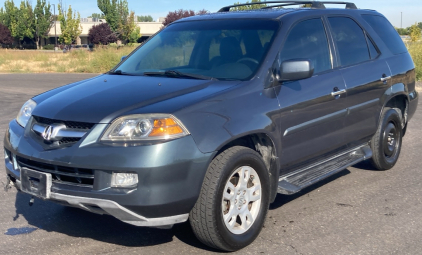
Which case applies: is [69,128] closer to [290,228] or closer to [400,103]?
[290,228]

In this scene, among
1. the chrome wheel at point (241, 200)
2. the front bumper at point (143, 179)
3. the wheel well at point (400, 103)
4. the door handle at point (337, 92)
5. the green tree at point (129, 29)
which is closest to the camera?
the front bumper at point (143, 179)

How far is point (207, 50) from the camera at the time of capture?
4.98 metres

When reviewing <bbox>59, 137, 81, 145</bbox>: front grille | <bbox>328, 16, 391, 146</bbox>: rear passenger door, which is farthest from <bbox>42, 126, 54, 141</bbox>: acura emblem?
<bbox>328, 16, 391, 146</bbox>: rear passenger door

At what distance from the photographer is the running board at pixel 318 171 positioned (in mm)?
4594

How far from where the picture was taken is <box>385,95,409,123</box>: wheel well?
6.41 metres

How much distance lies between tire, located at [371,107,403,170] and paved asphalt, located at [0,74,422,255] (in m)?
0.44

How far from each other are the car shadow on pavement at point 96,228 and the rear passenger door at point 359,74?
2107 mm

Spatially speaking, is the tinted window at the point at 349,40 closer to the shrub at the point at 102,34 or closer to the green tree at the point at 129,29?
the green tree at the point at 129,29

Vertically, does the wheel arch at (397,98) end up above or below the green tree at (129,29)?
below

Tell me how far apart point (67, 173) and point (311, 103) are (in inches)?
89.1

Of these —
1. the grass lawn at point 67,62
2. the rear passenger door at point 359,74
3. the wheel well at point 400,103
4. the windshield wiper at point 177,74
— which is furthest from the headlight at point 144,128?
the grass lawn at point 67,62

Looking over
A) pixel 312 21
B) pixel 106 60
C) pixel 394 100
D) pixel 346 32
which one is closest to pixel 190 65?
pixel 312 21

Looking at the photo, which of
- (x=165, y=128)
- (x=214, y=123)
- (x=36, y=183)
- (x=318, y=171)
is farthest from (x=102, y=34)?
(x=165, y=128)

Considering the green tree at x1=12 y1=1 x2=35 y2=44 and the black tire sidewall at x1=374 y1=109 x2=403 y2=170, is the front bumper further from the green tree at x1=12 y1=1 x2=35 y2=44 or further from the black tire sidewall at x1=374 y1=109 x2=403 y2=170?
the green tree at x1=12 y1=1 x2=35 y2=44
